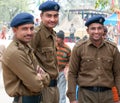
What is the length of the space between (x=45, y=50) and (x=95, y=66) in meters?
0.74

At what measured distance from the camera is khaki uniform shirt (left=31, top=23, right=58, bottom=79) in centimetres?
507

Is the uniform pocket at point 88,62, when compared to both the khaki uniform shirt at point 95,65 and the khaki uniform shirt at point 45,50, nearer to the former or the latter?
the khaki uniform shirt at point 95,65

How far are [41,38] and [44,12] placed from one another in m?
0.34

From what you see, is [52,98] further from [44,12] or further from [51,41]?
[44,12]

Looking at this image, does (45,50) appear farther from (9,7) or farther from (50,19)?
(9,7)

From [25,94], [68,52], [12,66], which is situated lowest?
[68,52]

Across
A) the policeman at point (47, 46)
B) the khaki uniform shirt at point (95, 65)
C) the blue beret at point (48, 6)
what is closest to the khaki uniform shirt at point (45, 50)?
the policeman at point (47, 46)

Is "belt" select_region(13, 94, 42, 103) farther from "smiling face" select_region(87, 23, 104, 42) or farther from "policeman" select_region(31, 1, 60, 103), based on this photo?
"smiling face" select_region(87, 23, 104, 42)

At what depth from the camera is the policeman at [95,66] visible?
17.4 ft

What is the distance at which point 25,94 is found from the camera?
4348 millimetres

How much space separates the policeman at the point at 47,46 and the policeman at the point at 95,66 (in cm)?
40

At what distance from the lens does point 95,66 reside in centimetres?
533

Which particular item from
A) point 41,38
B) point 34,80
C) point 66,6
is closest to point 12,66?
point 34,80

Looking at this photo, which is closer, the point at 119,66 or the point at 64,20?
the point at 119,66
